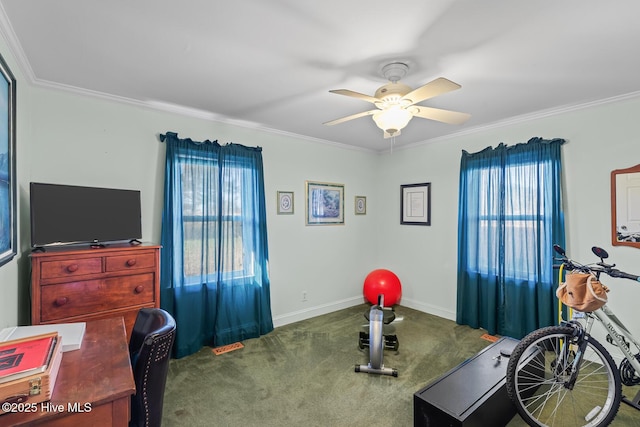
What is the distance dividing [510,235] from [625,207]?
963 mm

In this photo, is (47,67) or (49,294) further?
(47,67)

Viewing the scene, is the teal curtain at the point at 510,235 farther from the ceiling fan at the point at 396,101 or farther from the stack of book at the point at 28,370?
the stack of book at the point at 28,370

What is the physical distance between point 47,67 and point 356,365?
3415 millimetres

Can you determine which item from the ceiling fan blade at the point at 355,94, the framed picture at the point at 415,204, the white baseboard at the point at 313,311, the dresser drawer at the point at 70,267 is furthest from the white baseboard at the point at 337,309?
the ceiling fan blade at the point at 355,94

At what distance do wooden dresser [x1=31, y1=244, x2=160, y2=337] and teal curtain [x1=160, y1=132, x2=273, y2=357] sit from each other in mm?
562

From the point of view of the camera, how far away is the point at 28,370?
3.35 ft

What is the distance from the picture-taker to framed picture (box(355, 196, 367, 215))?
472 cm

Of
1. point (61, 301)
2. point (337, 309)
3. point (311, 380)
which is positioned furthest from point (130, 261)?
point (337, 309)

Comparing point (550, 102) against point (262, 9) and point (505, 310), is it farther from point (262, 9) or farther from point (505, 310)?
point (262, 9)

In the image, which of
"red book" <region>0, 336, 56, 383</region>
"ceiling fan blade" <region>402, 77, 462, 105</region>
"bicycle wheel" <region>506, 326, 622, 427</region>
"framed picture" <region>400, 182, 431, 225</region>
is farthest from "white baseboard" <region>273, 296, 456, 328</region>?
"ceiling fan blade" <region>402, 77, 462, 105</region>

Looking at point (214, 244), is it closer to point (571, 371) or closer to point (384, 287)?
point (384, 287)

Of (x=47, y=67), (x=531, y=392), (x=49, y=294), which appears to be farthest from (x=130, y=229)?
(x=531, y=392)

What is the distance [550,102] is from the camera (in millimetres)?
2873

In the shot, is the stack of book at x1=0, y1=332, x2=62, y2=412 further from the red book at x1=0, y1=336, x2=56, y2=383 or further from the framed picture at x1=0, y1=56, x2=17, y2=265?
the framed picture at x1=0, y1=56, x2=17, y2=265
